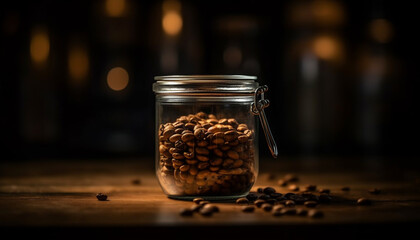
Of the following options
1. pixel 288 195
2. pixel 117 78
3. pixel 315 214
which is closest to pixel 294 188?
pixel 288 195

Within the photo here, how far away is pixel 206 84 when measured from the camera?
3.61 feet

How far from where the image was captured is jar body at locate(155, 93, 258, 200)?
1047 mm

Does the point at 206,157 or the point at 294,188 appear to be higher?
the point at 206,157

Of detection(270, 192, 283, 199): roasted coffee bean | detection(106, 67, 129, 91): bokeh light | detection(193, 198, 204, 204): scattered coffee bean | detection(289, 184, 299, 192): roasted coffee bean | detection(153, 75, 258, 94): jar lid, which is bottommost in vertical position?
detection(289, 184, 299, 192): roasted coffee bean

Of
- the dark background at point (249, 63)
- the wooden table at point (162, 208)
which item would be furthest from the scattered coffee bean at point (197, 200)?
the dark background at point (249, 63)

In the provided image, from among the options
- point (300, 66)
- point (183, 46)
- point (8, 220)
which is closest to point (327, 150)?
point (300, 66)

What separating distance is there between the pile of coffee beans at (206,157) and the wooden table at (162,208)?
5cm

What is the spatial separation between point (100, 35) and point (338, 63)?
Result: 117cm

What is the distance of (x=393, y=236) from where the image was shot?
861 mm

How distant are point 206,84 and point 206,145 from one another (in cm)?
14

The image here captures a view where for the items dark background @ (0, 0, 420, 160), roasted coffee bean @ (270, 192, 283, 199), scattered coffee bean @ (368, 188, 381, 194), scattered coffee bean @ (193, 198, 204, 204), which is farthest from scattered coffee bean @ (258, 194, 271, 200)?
dark background @ (0, 0, 420, 160)

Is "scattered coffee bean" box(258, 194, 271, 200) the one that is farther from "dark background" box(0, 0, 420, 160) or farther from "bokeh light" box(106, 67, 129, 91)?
"bokeh light" box(106, 67, 129, 91)

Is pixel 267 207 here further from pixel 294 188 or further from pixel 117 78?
pixel 117 78

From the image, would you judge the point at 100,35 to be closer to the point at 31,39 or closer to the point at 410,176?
the point at 31,39
